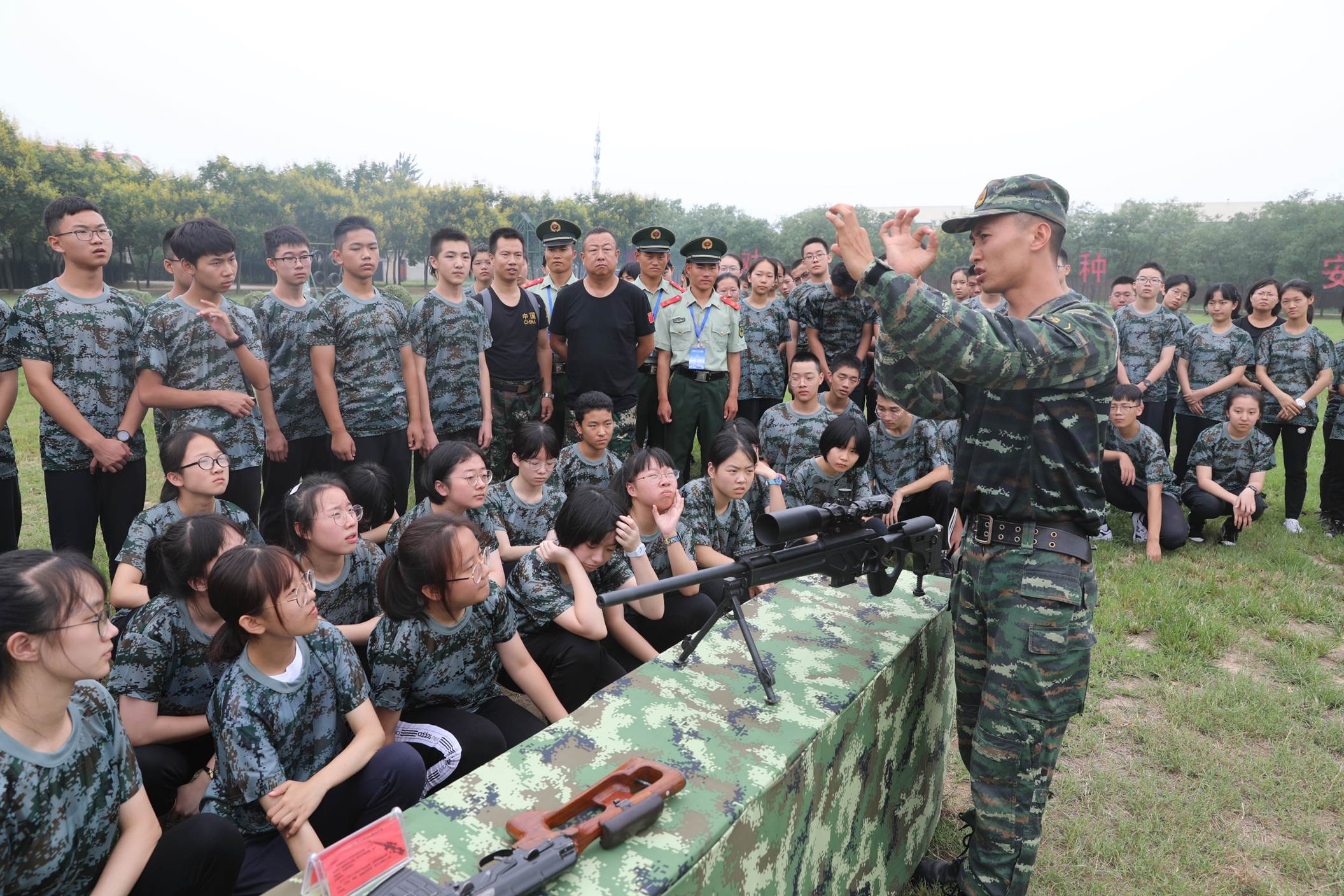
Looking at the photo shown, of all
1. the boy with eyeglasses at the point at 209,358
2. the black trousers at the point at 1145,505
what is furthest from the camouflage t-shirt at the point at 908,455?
the boy with eyeglasses at the point at 209,358

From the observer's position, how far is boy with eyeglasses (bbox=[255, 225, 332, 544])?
5.16 meters

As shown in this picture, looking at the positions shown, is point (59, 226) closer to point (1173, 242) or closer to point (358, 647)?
point (358, 647)

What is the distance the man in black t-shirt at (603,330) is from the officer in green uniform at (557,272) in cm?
33

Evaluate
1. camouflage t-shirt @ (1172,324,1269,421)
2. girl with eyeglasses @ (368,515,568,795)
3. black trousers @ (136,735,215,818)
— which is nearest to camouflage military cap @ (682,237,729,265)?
girl with eyeglasses @ (368,515,568,795)

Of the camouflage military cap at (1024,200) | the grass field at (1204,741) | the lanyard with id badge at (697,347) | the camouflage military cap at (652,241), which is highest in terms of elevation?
the camouflage military cap at (652,241)

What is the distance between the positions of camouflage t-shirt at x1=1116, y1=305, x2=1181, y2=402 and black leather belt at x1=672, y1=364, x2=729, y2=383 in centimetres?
395

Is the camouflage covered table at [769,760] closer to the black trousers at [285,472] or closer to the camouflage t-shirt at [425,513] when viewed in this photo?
the camouflage t-shirt at [425,513]

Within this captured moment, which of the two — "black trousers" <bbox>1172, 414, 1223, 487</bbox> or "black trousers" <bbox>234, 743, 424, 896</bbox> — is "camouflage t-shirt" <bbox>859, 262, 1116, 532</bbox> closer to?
"black trousers" <bbox>234, 743, 424, 896</bbox>

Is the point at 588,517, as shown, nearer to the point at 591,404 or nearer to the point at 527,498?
the point at 527,498

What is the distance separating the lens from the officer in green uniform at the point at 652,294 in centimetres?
693

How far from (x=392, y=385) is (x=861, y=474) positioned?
3.03 metres

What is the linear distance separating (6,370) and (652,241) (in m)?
4.66

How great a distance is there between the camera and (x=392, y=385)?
16.7ft

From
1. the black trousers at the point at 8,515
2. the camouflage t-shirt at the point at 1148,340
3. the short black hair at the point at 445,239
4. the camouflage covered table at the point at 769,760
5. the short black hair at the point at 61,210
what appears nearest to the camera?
the camouflage covered table at the point at 769,760
